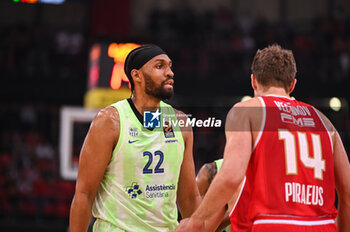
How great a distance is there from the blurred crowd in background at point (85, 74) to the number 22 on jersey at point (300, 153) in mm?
9905

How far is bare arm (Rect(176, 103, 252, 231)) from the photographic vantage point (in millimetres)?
3043

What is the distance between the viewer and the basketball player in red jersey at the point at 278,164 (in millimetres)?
3090

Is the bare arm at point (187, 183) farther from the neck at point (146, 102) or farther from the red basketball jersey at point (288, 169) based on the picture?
the red basketball jersey at point (288, 169)

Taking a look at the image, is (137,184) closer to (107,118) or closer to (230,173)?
(107,118)

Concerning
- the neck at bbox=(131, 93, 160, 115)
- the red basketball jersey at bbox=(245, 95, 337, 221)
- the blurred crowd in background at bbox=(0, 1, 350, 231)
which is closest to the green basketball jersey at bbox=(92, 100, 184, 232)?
the neck at bbox=(131, 93, 160, 115)

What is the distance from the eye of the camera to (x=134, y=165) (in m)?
3.78

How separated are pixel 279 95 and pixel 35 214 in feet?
36.3

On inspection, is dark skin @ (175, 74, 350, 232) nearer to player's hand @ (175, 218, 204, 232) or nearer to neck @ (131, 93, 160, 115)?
player's hand @ (175, 218, 204, 232)

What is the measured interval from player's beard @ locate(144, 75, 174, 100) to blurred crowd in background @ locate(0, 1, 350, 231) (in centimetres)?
922

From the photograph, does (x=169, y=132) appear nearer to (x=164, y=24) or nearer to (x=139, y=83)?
(x=139, y=83)

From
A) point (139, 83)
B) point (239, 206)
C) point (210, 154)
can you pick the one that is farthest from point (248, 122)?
point (210, 154)

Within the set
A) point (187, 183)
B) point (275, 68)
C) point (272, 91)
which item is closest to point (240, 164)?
point (272, 91)

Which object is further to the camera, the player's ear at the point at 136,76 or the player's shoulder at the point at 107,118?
the player's ear at the point at 136,76

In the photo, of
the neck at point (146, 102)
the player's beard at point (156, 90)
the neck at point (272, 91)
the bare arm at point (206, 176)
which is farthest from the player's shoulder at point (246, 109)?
the bare arm at point (206, 176)
